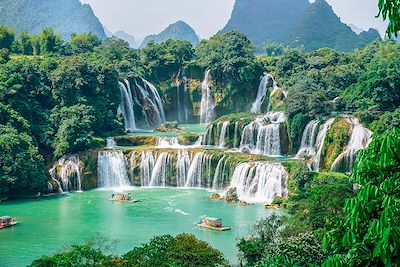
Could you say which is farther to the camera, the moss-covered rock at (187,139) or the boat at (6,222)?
the moss-covered rock at (187,139)

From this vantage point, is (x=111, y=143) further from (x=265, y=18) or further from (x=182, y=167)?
(x=265, y=18)

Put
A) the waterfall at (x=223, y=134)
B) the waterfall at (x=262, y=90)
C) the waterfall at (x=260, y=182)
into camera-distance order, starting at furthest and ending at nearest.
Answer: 1. the waterfall at (x=262, y=90)
2. the waterfall at (x=223, y=134)
3. the waterfall at (x=260, y=182)

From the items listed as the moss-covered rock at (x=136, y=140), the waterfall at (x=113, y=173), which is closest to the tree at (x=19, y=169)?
the waterfall at (x=113, y=173)

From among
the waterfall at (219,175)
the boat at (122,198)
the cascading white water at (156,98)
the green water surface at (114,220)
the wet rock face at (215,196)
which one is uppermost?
the cascading white water at (156,98)

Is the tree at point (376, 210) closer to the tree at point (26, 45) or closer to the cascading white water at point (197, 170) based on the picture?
the cascading white water at point (197, 170)

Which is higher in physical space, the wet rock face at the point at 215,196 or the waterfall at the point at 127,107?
the waterfall at the point at 127,107

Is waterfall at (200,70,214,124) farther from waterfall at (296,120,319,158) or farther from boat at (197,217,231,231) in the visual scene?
boat at (197,217,231,231)

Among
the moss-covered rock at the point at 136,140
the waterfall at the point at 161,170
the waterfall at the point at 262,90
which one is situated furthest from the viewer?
the waterfall at the point at 262,90
